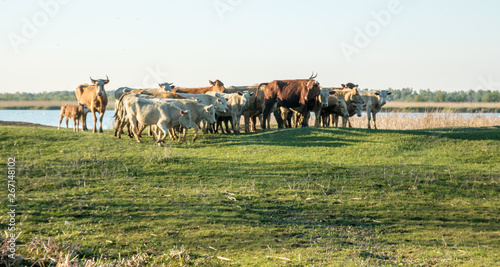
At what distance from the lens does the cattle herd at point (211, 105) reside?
15492 millimetres

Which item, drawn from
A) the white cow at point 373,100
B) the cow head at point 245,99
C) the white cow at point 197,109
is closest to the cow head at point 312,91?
the cow head at point 245,99

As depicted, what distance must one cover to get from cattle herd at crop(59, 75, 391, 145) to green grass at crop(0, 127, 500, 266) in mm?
974

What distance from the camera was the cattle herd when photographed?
15.5 m

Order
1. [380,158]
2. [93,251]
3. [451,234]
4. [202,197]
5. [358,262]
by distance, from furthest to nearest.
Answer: [380,158] < [202,197] < [451,234] < [93,251] < [358,262]

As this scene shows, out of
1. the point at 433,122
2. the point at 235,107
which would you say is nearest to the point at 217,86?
the point at 235,107

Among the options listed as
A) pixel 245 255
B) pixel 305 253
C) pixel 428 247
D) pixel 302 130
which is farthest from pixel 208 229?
pixel 302 130

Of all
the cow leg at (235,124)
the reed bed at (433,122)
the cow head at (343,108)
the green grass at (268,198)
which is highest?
the cow head at (343,108)

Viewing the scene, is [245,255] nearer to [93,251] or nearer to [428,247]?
[93,251]

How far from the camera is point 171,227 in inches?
325

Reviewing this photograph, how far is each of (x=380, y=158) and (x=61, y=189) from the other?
25.1ft

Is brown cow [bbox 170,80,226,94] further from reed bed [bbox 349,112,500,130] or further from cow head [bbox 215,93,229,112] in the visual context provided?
reed bed [bbox 349,112,500,130]

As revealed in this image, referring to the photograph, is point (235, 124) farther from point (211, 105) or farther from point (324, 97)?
point (324, 97)

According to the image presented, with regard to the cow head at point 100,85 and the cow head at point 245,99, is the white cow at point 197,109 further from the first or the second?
the cow head at point 100,85

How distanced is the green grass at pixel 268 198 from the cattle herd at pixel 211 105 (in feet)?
3.20
